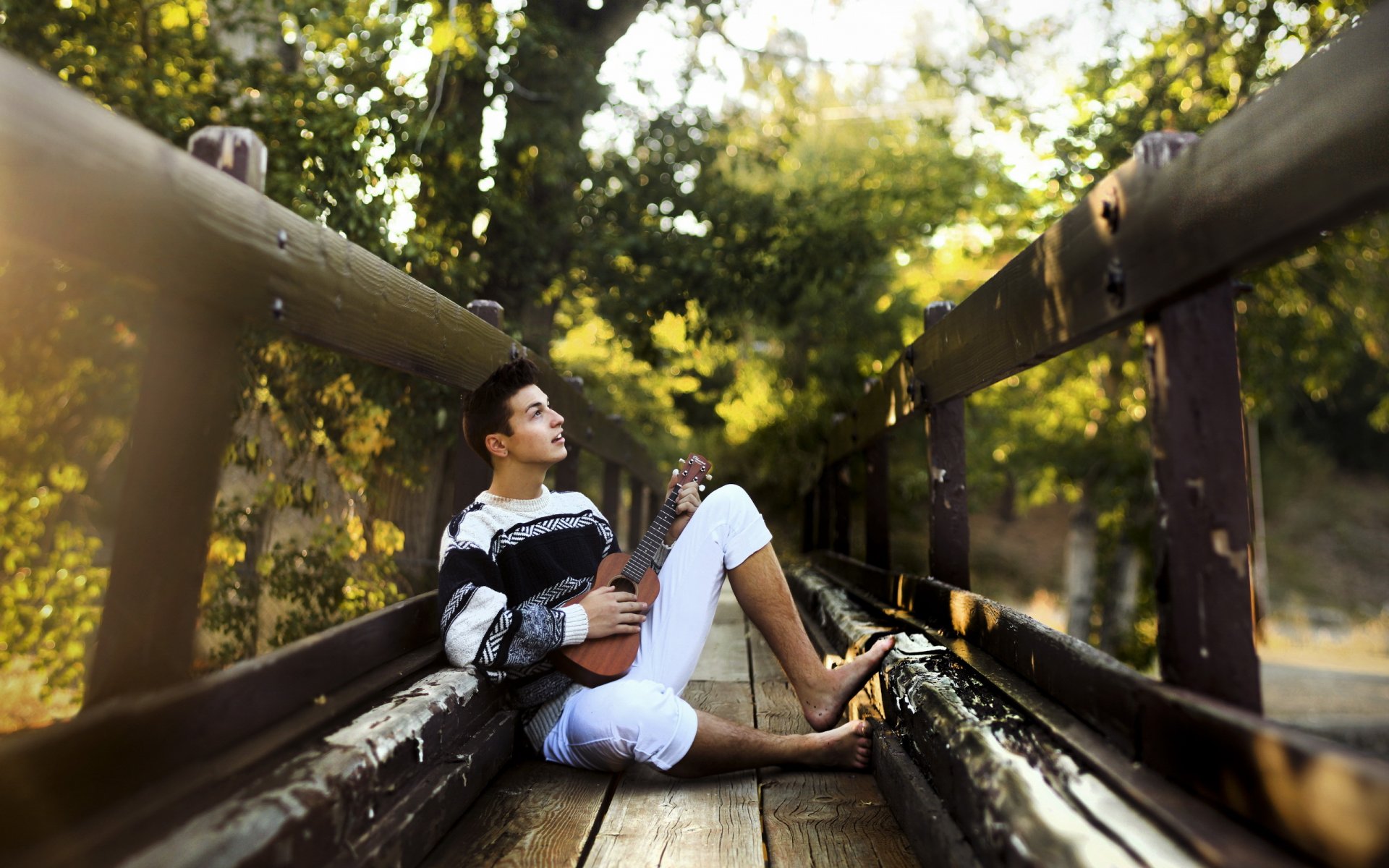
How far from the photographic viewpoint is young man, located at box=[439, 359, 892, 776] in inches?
86.6

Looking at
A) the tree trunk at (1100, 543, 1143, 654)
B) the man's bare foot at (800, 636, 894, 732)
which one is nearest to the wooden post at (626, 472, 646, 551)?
the man's bare foot at (800, 636, 894, 732)

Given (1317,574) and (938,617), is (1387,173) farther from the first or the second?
(1317,574)

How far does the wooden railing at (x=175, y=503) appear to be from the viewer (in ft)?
3.46

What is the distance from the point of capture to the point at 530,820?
1989 mm

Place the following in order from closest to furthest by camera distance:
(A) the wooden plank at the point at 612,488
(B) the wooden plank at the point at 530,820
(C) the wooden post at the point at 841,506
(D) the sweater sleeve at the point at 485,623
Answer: (B) the wooden plank at the point at 530,820 < (D) the sweater sleeve at the point at 485,623 < (C) the wooden post at the point at 841,506 < (A) the wooden plank at the point at 612,488

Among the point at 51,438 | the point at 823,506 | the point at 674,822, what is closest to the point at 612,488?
the point at 823,506

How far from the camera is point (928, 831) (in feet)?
5.49

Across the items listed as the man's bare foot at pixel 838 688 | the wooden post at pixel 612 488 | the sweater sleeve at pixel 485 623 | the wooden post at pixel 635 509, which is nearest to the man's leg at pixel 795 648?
the man's bare foot at pixel 838 688

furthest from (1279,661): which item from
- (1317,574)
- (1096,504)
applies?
(1317,574)

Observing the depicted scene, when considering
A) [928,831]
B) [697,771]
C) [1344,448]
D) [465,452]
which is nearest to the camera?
[928,831]

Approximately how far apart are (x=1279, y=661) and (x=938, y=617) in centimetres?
1838

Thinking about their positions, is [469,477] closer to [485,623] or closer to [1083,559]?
[485,623]

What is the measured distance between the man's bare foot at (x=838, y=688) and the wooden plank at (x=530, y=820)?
0.53m

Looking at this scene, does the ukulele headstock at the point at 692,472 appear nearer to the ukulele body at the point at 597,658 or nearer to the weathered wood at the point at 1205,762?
the ukulele body at the point at 597,658
